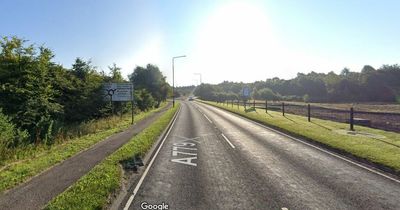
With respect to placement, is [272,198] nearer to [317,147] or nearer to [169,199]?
[169,199]

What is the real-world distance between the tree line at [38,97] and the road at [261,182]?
8214mm

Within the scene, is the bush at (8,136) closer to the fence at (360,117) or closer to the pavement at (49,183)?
the pavement at (49,183)

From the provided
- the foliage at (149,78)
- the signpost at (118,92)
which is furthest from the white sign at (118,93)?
the foliage at (149,78)

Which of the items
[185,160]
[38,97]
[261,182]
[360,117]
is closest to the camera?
[261,182]

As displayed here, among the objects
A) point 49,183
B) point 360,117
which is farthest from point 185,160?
point 360,117

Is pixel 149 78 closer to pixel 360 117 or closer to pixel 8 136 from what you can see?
pixel 360 117

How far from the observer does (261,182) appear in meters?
7.47

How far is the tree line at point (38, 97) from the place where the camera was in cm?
1503

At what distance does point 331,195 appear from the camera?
647 centimetres

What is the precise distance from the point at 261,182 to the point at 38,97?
50.5 feet

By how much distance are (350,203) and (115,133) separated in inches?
610

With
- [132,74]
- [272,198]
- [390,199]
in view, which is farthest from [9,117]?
[132,74]

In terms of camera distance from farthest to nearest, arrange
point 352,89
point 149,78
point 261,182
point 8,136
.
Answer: point 352,89 < point 149,78 < point 8,136 < point 261,182

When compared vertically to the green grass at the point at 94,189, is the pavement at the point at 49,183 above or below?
below
